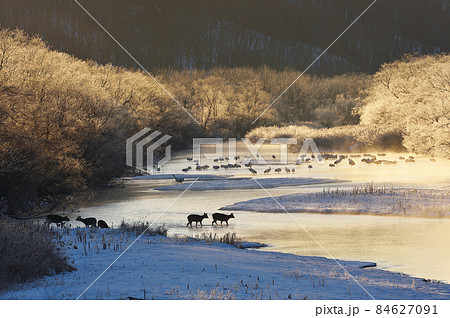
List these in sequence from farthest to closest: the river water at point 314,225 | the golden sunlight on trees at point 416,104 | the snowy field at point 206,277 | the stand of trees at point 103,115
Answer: the golden sunlight on trees at point 416,104 → the stand of trees at point 103,115 → the river water at point 314,225 → the snowy field at point 206,277

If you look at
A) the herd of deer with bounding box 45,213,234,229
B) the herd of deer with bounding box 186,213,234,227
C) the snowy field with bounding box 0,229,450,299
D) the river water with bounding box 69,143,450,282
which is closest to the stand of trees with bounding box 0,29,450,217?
the herd of deer with bounding box 45,213,234,229

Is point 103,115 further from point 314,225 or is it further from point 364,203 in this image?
point 314,225

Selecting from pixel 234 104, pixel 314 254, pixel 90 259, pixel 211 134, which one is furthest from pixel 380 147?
pixel 90 259

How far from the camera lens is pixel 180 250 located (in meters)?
18.0

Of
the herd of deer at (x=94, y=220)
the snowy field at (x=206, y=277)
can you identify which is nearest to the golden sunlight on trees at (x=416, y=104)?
the herd of deer at (x=94, y=220)

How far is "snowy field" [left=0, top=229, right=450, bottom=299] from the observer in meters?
12.7

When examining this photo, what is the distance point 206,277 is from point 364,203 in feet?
65.1

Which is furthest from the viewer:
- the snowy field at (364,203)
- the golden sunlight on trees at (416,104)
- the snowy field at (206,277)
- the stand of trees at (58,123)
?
the golden sunlight on trees at (416,104)

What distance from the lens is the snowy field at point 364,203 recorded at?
101 ft

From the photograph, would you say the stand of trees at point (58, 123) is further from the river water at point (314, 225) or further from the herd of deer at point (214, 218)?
the herd of deer at point (214, 218)

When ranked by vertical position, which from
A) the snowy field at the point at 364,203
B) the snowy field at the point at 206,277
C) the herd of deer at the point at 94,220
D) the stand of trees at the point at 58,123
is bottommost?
the snowy field at the point at 206,277

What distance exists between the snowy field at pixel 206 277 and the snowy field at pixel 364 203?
13015 millimetres

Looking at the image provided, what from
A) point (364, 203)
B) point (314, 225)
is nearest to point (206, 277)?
point (314, 225)

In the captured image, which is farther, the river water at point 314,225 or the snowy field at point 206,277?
the river water at point 314,225
